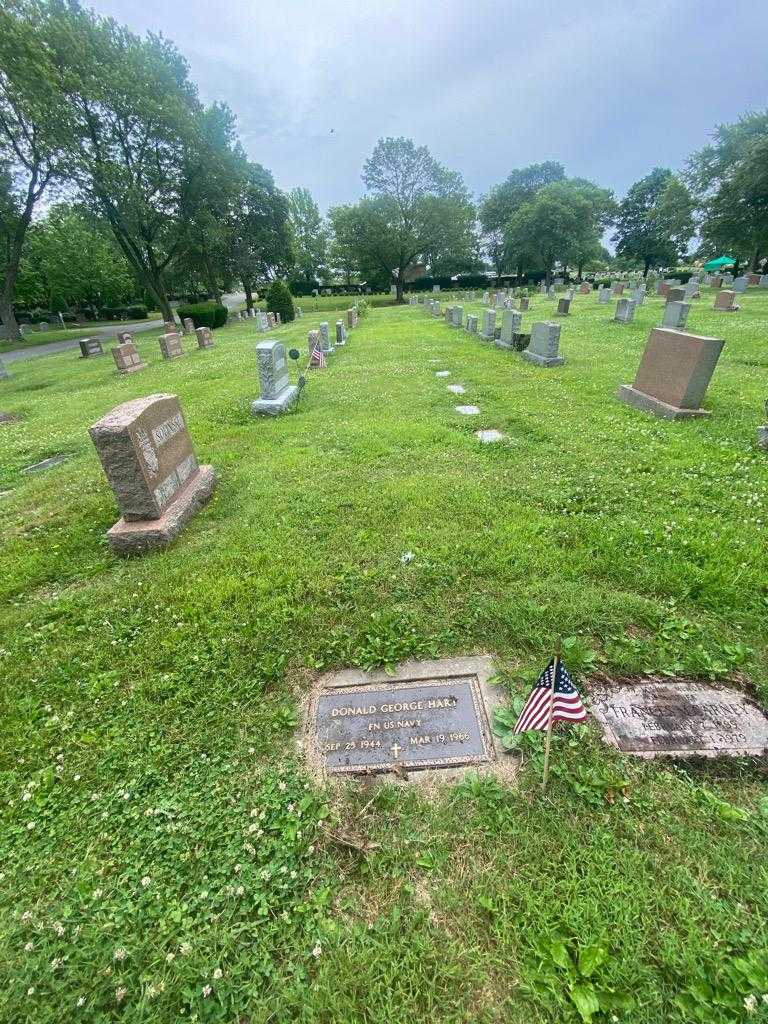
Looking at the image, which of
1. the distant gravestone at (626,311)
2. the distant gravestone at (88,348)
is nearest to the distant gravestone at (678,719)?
the distant gravestone at (626,311)

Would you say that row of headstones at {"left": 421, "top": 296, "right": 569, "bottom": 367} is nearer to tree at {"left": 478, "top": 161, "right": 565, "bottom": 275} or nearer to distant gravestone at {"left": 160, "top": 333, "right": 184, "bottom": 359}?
distant gravestone at {"left": 160, "top": 333, "right": 184, "bottom": 359}

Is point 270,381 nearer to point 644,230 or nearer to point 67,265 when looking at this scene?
point 67,265

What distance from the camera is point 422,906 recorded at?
1879 millimetres

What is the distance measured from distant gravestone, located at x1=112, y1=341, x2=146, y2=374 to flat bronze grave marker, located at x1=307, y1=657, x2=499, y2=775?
16619mm

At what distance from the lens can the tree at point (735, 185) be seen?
27.1m

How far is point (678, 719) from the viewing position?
2.52m

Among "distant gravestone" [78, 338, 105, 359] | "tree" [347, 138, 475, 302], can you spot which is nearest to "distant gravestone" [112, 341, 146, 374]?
"distant gravestone" [78, 338, 105, 359]

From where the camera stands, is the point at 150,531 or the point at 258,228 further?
the point at 258,228

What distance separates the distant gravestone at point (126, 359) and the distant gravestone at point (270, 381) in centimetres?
965

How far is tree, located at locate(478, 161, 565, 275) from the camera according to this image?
55656 mm

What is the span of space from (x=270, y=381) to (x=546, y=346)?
23.7 ft

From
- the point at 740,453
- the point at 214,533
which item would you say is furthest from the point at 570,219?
the point at 214,533

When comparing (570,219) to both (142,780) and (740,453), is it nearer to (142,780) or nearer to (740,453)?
(740,453)

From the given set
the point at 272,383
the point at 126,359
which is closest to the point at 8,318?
the point at 126,359
